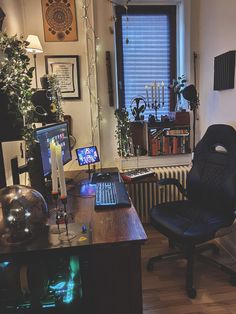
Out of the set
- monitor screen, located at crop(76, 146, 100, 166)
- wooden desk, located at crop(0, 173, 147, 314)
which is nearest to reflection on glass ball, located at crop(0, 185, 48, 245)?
wooden desk, located at crop(0, 173, 147, 314)

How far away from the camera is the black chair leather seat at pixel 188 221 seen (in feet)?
5.83

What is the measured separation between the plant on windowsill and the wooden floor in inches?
66.0

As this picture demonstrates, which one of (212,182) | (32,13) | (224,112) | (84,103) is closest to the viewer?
(212,182)

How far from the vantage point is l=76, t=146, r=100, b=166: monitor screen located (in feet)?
7.78

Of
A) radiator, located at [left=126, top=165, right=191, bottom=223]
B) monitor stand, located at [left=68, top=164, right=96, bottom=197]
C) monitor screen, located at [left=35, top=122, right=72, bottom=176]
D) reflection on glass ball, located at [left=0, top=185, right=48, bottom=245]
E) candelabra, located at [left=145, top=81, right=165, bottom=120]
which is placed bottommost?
radiator, located at [left=126, top=165, right=191, bottom=223]

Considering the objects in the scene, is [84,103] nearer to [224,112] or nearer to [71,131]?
[71,131]

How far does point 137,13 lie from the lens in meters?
2.96

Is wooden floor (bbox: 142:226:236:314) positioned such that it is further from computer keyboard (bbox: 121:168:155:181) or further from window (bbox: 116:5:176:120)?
window (bbox: 116:5:176:120)

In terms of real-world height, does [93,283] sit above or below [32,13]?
below

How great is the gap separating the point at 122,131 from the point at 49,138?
1.01 m

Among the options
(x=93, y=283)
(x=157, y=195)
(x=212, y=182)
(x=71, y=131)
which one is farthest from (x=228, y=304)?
(x=71, y=131)

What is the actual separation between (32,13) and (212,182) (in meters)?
2.36

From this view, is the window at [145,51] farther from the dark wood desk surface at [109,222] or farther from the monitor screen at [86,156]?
the dark wood desk surface at [109,222]

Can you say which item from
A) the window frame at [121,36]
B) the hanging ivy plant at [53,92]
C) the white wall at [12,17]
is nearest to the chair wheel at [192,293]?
the hanging ivy plant at [53,92]
